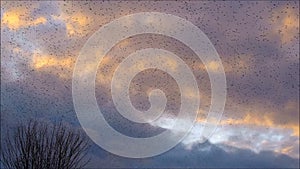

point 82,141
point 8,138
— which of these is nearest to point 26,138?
point 8,138

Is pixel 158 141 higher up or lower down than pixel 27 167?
higher up

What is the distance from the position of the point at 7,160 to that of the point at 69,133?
429cm

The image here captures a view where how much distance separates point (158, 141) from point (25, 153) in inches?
969

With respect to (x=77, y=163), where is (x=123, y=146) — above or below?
above

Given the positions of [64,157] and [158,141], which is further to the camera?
[158,141]

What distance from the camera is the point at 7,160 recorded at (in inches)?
1369

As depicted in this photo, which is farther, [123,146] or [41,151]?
[123,146]

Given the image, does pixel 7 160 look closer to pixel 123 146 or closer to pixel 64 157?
pixel 64 157

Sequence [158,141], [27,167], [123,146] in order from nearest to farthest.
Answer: [27,167]
[123,146]
[158,141]

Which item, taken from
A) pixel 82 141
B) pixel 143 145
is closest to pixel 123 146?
pixel 143 145

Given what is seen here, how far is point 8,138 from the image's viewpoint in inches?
1380

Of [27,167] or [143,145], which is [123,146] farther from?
[27,167]

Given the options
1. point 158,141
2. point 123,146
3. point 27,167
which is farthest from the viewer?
point 158,141

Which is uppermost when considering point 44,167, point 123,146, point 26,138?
point 123,146
